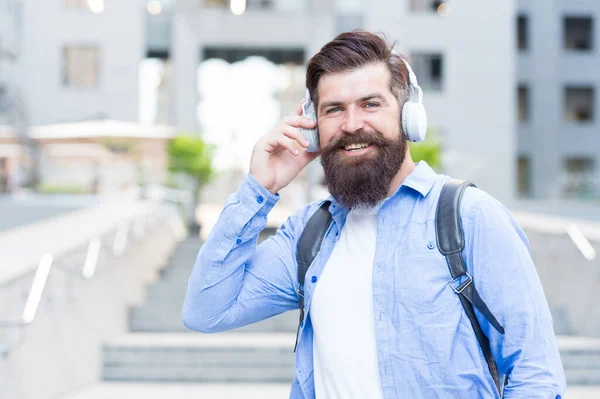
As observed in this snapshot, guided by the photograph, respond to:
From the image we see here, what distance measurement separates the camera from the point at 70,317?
272 inches

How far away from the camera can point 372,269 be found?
2.06 m

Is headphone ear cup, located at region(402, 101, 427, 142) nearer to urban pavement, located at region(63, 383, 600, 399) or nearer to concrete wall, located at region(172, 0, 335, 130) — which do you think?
urban pavement, located at region(63, 383, 600, 399)

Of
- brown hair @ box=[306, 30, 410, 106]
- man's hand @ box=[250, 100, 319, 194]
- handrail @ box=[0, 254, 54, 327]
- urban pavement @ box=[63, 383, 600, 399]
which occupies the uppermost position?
brown hair @ box=[306, 30, 410, 106]

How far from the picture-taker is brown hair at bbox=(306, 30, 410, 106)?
2.14 m

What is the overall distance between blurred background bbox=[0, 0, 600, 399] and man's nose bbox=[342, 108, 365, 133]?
153 inches

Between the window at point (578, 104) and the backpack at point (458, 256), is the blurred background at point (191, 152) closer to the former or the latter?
the window at point (578, 104)

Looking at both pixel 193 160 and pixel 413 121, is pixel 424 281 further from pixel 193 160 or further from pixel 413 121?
pixel 193 160

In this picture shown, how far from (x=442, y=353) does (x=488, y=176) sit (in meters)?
25.5

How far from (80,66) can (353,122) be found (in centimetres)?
2399

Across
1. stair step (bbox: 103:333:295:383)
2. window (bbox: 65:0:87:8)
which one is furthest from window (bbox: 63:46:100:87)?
stair step (bbox: 103:333:295:383)

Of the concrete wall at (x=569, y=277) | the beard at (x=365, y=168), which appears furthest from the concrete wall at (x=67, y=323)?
the concrete wall at (x=569, y=277)

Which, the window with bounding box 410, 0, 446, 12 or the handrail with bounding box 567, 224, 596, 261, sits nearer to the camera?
the handrail with bounding box 567, 224, 596, 261

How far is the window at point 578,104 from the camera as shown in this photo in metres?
34.3

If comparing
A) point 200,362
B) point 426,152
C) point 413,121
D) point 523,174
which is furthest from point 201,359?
point 523,174
